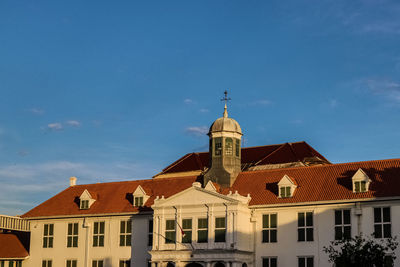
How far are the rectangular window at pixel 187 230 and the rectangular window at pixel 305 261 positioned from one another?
349 inches

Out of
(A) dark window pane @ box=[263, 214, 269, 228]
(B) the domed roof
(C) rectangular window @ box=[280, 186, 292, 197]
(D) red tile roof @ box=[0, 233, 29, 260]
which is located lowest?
(D) red tile roof @ box=[0, 233, 29, 260]

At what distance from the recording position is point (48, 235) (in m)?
62.8

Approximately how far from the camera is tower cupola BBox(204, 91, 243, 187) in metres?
58.1

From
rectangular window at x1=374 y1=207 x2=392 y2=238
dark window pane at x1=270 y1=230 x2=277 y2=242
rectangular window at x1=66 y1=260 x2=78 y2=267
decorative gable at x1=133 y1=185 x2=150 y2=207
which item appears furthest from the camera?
rectangular window at x1=66 y1=260 x2=78 y2=267

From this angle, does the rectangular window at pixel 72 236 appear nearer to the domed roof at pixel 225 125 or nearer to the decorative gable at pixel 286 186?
the domed roof at pixel 225 125

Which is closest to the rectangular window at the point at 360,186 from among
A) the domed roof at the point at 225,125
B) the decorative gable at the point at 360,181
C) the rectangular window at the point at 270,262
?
the decorative gable at the point at 360,181

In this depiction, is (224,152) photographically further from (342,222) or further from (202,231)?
(342,222)

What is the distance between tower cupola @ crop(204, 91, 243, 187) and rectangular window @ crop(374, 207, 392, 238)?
44.9 ft

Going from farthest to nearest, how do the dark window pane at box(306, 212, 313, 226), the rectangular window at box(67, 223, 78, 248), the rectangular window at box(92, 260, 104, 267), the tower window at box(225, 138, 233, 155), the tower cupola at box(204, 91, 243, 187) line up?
1. the rectangular window at box(67, 223, 78, 248)
2. the rectangular window at box(92, 260, 104, 267)
3. the tower window at box(225, 138, 233, 155)
4. the tower cupola at box(204, 91, 243, 187)
5. the dark window pane at box(306, 212, 313, 226)

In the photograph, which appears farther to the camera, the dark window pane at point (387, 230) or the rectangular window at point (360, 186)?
the rectangular window at point (360, 186)

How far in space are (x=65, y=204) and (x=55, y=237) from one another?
3.43m

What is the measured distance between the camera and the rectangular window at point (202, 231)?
53062 millimetres

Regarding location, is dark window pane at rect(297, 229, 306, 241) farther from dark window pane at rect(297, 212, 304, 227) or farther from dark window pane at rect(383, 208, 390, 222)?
dark window pane at rect(383, 208, 390, 222)

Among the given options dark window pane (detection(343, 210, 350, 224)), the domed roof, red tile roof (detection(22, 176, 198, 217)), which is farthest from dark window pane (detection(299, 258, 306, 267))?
the domed roof
